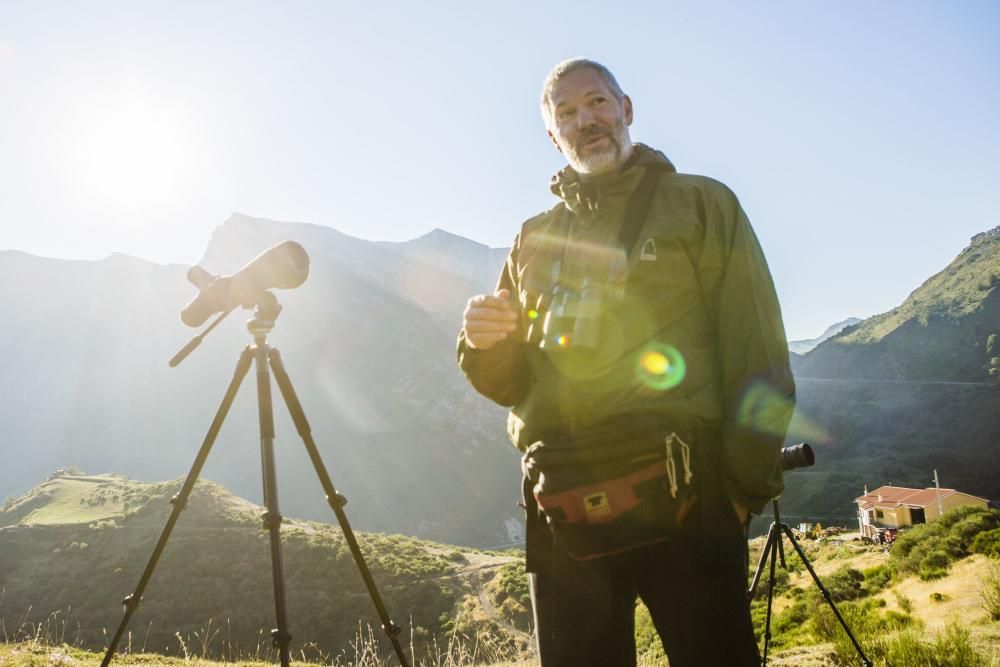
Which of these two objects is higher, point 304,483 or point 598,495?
point 598,495

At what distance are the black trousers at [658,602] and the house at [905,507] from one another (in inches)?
1431

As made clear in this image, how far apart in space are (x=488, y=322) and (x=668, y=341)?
20.9 inches

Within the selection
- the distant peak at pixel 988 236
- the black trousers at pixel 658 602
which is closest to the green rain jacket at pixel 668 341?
the black trousers at pixel 658 602

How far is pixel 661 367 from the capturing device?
1.59 metres

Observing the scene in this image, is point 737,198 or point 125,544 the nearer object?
point 737,198

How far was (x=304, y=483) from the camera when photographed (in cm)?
8425

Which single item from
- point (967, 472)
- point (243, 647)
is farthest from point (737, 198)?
point (967, 472)

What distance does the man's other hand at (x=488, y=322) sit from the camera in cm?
175

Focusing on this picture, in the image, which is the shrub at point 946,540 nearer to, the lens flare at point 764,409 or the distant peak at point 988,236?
the lens flare at point 764,409

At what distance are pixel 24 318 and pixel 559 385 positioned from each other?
153135 millimetres

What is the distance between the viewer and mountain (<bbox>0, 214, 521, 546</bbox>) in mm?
89062

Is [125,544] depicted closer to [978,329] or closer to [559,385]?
[559,385]

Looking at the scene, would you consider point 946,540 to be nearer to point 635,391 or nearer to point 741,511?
point 741,511

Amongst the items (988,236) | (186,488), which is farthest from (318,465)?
(988,236)
